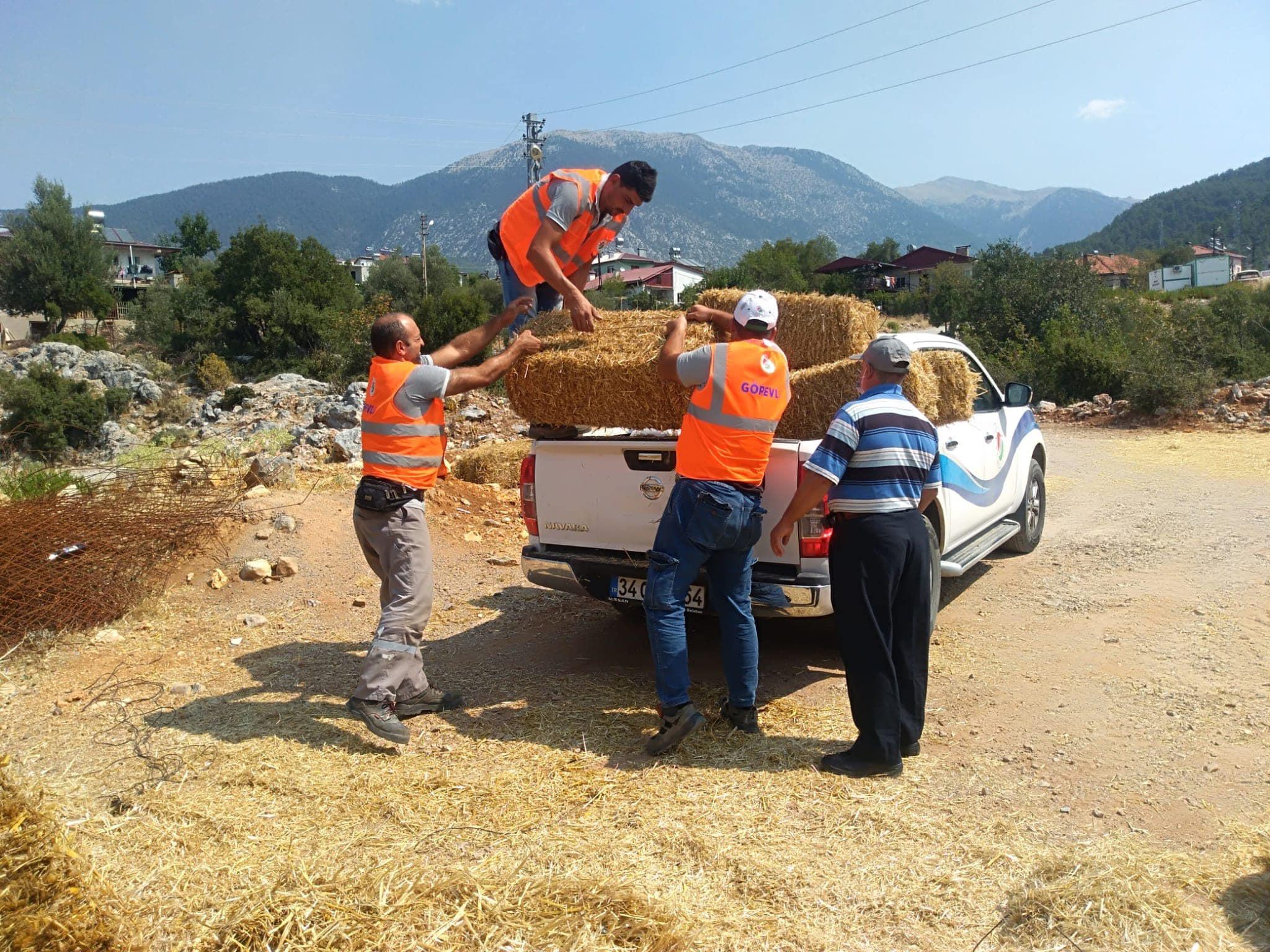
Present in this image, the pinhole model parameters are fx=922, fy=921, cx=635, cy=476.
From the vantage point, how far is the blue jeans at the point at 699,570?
4359mm

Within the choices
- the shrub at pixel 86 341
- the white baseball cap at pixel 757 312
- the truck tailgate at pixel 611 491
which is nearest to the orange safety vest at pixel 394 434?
the truck tailgate at pixel 611 491

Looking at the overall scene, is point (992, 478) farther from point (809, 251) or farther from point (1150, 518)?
point (809, 251)

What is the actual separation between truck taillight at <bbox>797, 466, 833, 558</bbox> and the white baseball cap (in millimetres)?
784

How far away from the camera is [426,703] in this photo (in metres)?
5.08

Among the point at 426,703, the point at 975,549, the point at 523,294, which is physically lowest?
the point at 426,703

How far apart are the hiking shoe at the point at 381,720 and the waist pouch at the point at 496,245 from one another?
8.99ft

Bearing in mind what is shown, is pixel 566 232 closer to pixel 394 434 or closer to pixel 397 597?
pixel 394 434

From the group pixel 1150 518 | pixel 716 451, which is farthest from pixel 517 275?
pixel 1150 518

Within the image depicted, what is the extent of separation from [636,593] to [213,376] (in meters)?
38.4

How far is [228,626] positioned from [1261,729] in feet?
21.4

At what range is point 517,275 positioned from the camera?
5.67m

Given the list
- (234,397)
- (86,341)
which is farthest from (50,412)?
(86,341)

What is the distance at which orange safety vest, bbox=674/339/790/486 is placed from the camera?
436cm

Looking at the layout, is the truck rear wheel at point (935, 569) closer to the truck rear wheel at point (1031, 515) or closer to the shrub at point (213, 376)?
the truck rear wheel at point (1031, 515)
